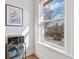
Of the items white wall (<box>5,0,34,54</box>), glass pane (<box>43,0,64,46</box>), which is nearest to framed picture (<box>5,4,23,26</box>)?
white wall (<box>5,0,34,54</box>)

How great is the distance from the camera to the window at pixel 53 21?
7.83ft

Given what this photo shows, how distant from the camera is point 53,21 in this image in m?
2.77

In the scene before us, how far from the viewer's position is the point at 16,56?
285 cm

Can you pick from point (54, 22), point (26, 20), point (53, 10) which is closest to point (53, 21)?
point (54, 22)

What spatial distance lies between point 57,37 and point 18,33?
160cm

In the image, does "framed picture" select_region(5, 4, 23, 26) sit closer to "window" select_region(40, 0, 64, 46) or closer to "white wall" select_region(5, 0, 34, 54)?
"white wall" select_region(5, 0, 34, 54)

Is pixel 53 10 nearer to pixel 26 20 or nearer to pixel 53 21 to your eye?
pixel 53 21

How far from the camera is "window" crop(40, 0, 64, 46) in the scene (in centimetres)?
239

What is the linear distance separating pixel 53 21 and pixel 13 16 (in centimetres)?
145

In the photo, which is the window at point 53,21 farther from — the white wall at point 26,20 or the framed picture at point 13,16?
the framed picture at point 13,16

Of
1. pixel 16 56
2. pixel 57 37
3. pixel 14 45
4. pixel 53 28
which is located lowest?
pixel 16 56
